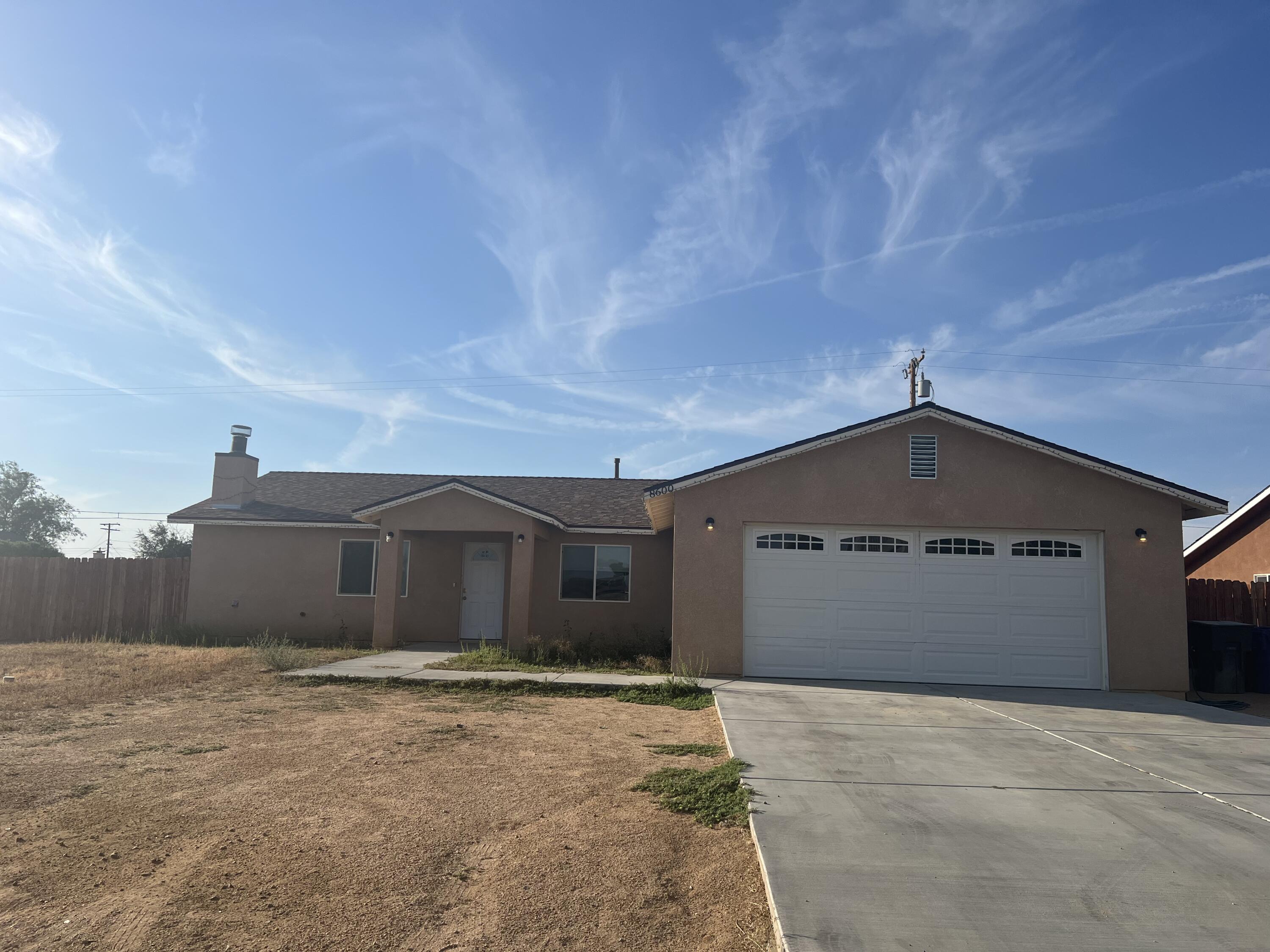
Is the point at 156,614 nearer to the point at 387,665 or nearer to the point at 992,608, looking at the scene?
the point at 387,665

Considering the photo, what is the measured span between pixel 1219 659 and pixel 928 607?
16.4 ft

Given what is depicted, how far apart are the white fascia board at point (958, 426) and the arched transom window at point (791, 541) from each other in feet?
3.72

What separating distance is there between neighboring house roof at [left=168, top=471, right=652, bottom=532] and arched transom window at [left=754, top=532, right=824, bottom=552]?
3.77 m

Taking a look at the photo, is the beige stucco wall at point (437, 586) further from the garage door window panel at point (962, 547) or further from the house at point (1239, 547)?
the house at point (1239, 547)

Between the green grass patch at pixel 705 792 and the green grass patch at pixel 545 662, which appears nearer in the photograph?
the green grass patch at pixel 705 792

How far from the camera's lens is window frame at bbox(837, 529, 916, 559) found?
1275 centimetres

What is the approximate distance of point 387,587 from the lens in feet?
53.0

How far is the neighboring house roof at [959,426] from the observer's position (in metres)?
12.2

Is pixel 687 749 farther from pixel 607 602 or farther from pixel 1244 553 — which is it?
pixel 1244 553

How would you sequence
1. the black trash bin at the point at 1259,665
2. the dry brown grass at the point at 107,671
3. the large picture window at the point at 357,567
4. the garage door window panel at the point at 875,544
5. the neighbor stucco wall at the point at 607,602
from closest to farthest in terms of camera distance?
1. the dry brown grass at the point at 107,671
2. the garage door window panel at the point at 875,544
3. the black trash bin at the point at 1259,665
4. the neighbor stucco wall at the point at 607,602
5. the large picture window at the point at 357,567

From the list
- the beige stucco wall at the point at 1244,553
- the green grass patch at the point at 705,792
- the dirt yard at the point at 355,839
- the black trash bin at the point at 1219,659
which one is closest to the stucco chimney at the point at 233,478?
the dirt yard at the point at 355,839

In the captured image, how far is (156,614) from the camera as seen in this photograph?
18578 mm

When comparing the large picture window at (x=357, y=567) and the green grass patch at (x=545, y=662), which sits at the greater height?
the large picture window at (x=357, y=567)

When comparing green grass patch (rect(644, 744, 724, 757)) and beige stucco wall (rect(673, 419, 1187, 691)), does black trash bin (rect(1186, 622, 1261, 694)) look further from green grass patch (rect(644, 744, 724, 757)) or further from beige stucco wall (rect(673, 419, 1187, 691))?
green grass patch (rect(644, 744, 724, 757))
